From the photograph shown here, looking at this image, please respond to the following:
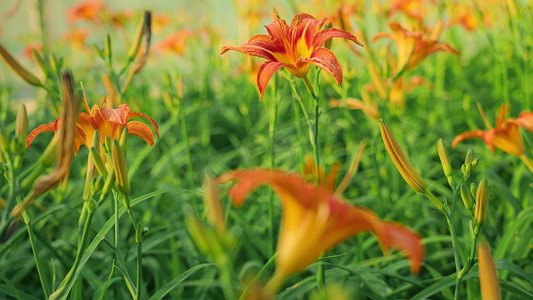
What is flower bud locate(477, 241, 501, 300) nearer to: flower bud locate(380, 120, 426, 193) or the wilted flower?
flower bud locate(380, 120, 426, 193)

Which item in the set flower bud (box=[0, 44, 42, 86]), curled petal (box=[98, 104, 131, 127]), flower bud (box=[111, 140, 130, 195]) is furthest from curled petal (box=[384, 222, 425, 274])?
flower bud (box=[0, 44, 42, 86])

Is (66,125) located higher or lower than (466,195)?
higher

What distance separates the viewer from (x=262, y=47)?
87 cm

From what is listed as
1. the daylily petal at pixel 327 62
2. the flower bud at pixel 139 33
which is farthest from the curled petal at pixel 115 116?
the flower bud at pixel 139 33

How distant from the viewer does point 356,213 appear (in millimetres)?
472

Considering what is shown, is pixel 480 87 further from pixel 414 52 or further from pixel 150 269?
pixel 150 269

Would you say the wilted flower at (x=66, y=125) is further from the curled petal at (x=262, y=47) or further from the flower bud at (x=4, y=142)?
the curled petal at (x=262, y=47)

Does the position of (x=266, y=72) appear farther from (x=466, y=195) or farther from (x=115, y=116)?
(x=466, y=195)

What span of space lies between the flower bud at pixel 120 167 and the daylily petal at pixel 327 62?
1.15 feet

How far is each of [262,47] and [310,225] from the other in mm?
480

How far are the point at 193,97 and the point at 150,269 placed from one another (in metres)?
2.03

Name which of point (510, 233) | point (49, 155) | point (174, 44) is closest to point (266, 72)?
point (49, 155)

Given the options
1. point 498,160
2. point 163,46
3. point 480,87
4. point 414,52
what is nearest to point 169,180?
point 163,46

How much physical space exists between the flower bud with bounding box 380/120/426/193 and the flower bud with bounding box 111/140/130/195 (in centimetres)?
40
